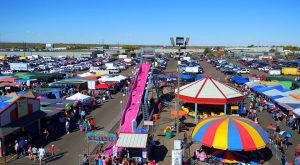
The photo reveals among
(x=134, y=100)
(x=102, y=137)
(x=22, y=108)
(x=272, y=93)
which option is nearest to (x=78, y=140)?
(x=22, y=108)

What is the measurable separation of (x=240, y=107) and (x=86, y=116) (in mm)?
13572

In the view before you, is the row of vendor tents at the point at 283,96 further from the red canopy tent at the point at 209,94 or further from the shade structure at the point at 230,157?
the shade structure at the point at 230,157

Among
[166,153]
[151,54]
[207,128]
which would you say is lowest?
[166,153]

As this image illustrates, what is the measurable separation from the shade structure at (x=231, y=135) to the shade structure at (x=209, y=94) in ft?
26.4

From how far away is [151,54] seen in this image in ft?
110

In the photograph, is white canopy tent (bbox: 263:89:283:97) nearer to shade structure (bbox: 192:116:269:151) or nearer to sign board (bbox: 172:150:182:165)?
shade structure (bbox: 192:116:269:151)

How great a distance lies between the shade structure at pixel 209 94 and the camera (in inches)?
1048

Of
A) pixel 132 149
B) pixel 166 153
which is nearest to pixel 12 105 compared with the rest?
pixel 132 149

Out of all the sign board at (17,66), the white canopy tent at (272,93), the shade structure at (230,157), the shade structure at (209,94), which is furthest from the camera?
the sign board at (17,66)

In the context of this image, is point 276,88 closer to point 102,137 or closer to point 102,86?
point 102,86

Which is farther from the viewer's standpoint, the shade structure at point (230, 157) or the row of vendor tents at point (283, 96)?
the row of vendor tents at point (283, 96)

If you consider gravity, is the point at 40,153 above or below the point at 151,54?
below

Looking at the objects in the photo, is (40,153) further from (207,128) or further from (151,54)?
(151,54)

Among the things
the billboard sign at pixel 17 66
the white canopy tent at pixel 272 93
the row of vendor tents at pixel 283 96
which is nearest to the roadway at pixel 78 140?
the row of vendor tents at pixel 283 96
